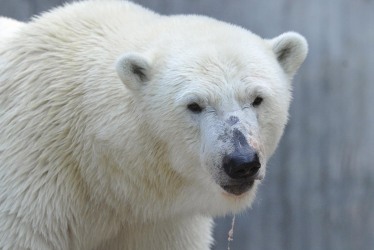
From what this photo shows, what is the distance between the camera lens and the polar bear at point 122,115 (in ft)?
13.2

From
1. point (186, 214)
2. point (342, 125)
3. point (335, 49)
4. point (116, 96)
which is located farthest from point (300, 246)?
point (116, 96)

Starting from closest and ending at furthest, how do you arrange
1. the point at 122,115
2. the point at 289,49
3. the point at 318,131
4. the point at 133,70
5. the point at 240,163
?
the point at 240,163 → the point at 133,70 → the point at 122,115 → the point at 289,49 → the point at 318,131

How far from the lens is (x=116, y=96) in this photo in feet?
13.9

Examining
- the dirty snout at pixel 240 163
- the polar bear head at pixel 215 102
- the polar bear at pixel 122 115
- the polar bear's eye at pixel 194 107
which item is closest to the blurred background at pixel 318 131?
the polar bear at pixel 122 115

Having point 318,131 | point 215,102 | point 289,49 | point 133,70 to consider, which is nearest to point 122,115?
point 133,70

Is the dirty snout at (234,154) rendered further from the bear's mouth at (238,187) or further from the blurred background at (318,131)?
the blurred background at (318,131)

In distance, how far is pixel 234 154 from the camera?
3.79m

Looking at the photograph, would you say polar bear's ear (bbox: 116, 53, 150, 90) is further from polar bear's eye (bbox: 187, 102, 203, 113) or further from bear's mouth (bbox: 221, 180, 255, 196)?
bear's mouth (bbox: 221, 180, 255, 196)

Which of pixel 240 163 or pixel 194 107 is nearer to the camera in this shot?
pixel 240 163

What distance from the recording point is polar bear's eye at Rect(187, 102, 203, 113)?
4000 millimetres

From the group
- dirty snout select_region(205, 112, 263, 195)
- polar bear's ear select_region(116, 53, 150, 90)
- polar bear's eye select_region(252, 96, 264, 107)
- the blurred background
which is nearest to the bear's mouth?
dirty snout select_region(205, 112, 263, 195)

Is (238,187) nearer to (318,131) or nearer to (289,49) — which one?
(289,49)

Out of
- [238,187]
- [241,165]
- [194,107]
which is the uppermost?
[194,107]

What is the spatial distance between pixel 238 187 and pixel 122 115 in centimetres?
60
